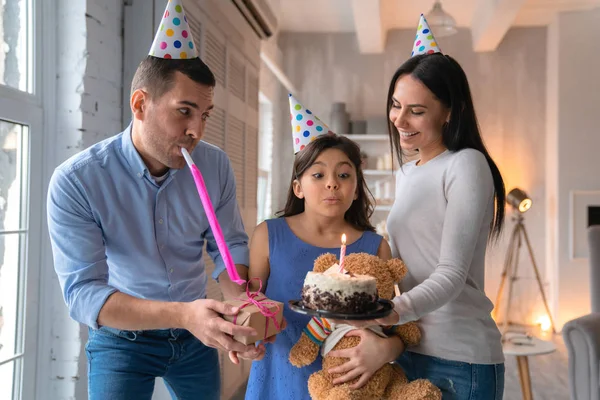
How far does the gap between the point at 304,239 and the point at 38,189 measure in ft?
3.04

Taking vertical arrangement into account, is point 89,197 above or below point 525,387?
above

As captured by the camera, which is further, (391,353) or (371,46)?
(371,46)

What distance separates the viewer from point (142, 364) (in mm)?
1449

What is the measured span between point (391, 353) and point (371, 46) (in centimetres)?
493

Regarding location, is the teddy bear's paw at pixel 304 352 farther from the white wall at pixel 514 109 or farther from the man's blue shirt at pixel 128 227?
the white wall at pixel 514 109

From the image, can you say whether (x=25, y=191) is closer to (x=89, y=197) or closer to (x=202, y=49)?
(x=89, y=197)

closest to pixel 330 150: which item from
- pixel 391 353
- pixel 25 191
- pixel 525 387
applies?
pixel 391 353

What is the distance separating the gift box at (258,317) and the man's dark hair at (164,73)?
54 cm

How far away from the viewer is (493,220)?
53.1 inches

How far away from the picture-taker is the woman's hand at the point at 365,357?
47.6 inches

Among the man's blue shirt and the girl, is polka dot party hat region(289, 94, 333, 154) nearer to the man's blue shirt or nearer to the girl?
the girl

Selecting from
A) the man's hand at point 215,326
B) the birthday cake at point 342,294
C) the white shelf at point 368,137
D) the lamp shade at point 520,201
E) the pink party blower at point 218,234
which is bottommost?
the man's hand at point 215,326

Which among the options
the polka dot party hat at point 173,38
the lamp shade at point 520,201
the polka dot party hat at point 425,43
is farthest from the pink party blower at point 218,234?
the lamp shade at point 520,201

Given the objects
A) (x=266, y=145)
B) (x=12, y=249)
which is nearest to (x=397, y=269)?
(x=12, y=249)
